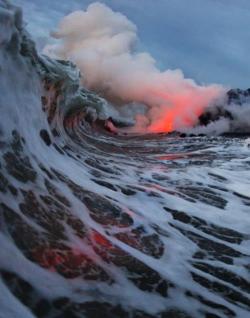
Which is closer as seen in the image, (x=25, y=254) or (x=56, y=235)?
(x=25, y=254)

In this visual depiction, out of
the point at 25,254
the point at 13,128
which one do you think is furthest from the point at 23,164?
the point at 25,254

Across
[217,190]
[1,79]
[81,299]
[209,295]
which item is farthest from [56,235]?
[217,190]

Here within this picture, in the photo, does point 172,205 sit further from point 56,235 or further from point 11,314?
point 11,314

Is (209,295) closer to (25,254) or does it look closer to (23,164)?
(25,254)

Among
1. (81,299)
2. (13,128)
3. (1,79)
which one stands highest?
(1,79)

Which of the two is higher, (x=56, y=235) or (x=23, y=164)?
(x=23, y=164)

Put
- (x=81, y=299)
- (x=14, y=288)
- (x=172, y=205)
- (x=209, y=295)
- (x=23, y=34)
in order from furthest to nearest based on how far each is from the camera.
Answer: (x=172, y=205)
(x=23, y=34)
(x=209, y=295)
(x=81, y=299)
(x=14, y=288)

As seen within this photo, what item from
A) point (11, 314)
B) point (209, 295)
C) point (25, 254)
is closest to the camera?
point (11, 314)
